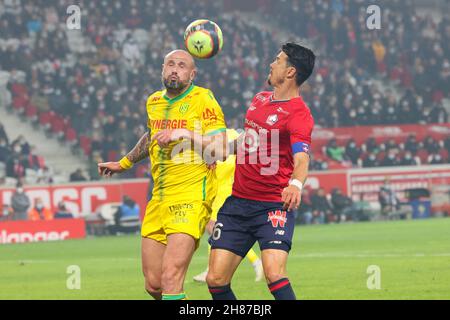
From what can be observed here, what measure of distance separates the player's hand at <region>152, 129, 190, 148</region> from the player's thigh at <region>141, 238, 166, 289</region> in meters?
1.01

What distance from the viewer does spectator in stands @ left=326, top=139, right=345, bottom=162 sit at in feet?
106

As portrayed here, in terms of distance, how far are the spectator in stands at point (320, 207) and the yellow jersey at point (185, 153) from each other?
19850 millimetres

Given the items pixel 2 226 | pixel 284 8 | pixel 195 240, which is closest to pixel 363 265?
pixel 195 240

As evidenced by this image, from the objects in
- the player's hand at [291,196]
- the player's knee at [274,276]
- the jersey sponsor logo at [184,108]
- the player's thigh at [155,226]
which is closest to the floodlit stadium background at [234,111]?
the player's thigh at [155,226]

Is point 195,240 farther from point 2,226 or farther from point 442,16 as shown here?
point 442,16

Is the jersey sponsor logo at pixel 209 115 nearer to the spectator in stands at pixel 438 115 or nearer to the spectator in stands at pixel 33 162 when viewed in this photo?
the spectator in stands at pixel 33 162

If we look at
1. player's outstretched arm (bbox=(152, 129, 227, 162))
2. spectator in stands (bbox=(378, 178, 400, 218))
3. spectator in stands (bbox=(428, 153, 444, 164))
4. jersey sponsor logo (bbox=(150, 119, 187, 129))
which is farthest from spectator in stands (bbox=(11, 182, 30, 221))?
player's outstretched arm (bbox=(152, 129, 227, 162))

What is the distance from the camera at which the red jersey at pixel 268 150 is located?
8.99 metres

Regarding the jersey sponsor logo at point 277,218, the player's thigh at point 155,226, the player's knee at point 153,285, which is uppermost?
the jersey sponsor logo at point 277,218

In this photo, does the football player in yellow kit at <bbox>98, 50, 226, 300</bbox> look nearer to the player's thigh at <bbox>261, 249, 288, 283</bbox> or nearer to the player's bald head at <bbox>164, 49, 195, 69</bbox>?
the player's bald head at <bbox>164, 49, 195, 69</bbox>

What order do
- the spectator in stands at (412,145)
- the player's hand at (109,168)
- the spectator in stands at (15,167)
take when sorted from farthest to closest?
the spectator in stands at (412,145) < the spectator in stands at (15,167) < the player's hand at (109,168)

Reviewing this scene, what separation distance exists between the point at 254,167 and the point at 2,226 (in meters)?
17.4

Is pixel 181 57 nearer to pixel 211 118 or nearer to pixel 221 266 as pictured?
pixel 211 118

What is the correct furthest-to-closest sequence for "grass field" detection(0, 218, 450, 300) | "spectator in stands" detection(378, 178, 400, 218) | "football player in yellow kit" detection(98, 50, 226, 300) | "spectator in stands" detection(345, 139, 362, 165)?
"spectator in stands" detection(345, 139, 362, 165)
"spectator in stands" detection(378, 178, 400, 218)
"grass field" detection(0, 218, 450, 300)
"football player in yellow kit" detection(98, 50, 226, 300)
